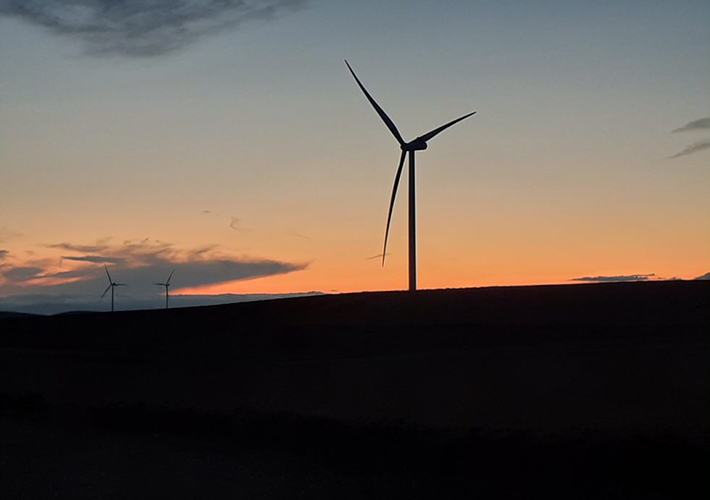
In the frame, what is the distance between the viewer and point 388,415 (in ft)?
84.7

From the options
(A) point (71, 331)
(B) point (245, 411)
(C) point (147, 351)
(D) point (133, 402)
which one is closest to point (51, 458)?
(B) point (245, 411)

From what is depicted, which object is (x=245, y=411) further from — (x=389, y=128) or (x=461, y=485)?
(x=389, y=128)

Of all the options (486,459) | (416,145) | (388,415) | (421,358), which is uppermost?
(416,145)

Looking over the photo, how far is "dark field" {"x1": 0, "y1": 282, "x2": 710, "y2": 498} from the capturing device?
61.5 feet

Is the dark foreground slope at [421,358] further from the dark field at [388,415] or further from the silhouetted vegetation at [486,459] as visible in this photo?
the silhouetted vegetation at [486,459]

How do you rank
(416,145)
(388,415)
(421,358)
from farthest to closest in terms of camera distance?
(416,145)
(421,358)
(388,415)

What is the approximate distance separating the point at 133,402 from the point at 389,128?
27.9 meters

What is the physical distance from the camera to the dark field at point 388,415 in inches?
738

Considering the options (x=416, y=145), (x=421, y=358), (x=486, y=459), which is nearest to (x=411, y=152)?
(x=416, y=145)

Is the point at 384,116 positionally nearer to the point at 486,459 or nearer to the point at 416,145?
the point at 416,145

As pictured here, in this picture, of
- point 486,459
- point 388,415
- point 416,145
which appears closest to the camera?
→ point 486,459

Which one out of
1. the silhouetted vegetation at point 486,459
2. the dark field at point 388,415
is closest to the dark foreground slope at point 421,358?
the dark field at point 388,415

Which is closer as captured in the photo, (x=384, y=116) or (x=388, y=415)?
(x=388, y=415)

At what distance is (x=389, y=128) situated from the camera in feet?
179
